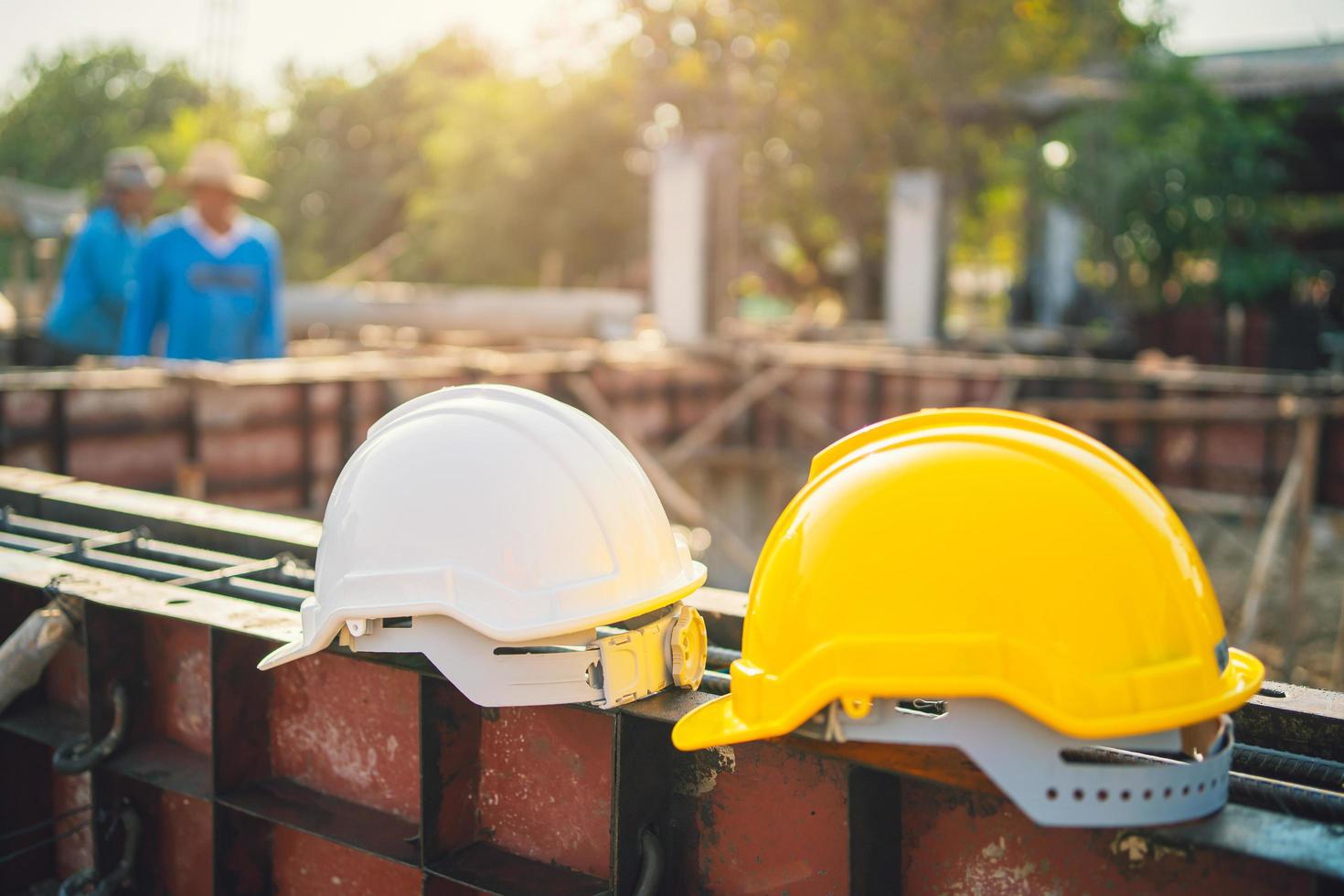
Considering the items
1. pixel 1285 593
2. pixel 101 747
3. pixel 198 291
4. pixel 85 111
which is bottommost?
pixel 1285 593

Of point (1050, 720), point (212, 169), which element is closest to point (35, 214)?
point (212, 169)

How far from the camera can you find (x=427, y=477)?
8.16 ft

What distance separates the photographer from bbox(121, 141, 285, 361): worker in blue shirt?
24.9 feet

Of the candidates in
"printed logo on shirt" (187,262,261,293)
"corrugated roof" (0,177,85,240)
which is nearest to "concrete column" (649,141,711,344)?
"printed logo on shirt" (187,262,261,293)

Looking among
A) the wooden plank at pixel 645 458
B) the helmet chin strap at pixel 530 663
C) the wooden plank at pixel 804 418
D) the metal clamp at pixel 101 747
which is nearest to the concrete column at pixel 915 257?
the wooden plank at pixel 804 418

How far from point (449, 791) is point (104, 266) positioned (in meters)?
8.07

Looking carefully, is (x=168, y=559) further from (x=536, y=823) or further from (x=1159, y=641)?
(x=1159, y=641)

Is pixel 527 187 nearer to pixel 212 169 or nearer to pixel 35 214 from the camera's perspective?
pixel 35 214

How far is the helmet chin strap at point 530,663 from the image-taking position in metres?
2.35

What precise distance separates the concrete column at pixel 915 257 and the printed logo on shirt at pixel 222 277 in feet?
35.8

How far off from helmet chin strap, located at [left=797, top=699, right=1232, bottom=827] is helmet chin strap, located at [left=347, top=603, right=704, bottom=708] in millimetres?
617

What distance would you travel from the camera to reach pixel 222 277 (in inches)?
303

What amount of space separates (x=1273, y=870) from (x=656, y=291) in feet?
39.9

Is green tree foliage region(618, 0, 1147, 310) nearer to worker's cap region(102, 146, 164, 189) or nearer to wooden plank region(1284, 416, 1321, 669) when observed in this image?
worker's cap region(102, 146, 164, 189)
